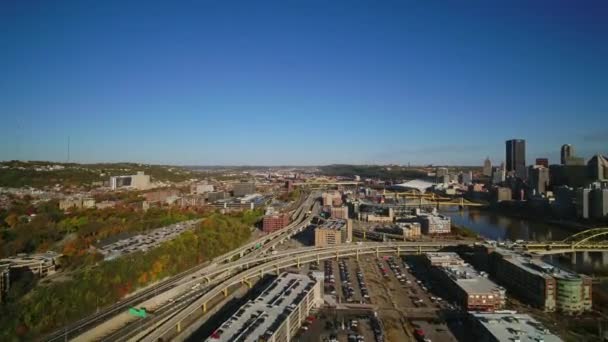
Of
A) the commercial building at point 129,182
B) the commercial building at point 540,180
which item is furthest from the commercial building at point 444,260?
the commercial building at point 129,182

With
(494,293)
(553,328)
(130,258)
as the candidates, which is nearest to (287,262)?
(130,258)

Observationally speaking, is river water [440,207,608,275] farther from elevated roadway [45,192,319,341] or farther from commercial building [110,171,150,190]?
commercial building [110,171,150,190]

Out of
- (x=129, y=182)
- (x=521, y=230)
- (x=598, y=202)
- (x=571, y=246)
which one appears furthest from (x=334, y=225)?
(x=129, y=182)

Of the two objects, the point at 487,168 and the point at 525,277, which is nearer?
the point at 525,277

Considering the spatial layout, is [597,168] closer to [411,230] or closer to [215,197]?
[411,230]

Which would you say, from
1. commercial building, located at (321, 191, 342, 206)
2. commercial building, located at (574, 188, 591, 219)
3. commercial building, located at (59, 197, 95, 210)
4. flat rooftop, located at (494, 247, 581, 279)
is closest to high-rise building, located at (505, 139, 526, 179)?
commercial building, located at (574, 188, 591, 219)

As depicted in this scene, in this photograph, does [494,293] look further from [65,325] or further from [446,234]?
[446,234]
